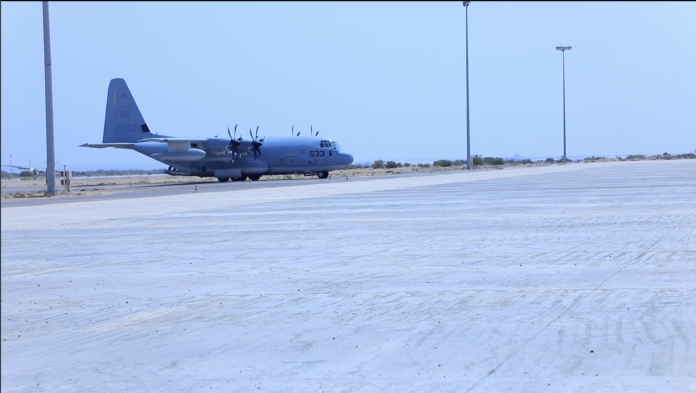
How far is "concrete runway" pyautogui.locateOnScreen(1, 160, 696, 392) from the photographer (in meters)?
5.95

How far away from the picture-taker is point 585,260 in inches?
444

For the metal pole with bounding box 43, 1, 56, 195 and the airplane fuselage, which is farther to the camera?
the airplane fuselage

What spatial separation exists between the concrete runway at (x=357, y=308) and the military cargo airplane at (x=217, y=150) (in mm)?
38117

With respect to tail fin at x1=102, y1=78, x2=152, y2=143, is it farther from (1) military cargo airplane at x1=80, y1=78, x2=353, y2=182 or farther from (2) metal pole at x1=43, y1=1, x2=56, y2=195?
(2) metal pole at x1=43, y1=1, x2=56, y2=195

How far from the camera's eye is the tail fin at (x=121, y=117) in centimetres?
5772

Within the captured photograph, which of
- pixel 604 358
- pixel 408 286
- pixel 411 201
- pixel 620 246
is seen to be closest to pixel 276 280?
pixel 408 286

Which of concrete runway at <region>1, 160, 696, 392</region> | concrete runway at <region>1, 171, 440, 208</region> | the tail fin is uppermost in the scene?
the tail fin

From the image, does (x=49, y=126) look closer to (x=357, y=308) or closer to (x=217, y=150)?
(x=217, y=150)

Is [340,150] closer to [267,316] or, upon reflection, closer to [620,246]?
[620,246]

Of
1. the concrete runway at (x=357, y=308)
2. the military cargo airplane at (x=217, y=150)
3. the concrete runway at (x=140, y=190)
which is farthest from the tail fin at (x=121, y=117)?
the concrete runway at (x=357, y=308)

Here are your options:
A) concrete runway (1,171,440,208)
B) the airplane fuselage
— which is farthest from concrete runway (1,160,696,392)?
the airplane fuselage

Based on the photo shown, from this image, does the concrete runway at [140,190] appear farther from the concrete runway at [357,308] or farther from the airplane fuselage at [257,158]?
the concrete runway at [357,308]

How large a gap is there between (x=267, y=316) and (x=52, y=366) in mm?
2310

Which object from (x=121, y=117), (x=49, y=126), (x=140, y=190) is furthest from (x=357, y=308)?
(x=121, y=117)
